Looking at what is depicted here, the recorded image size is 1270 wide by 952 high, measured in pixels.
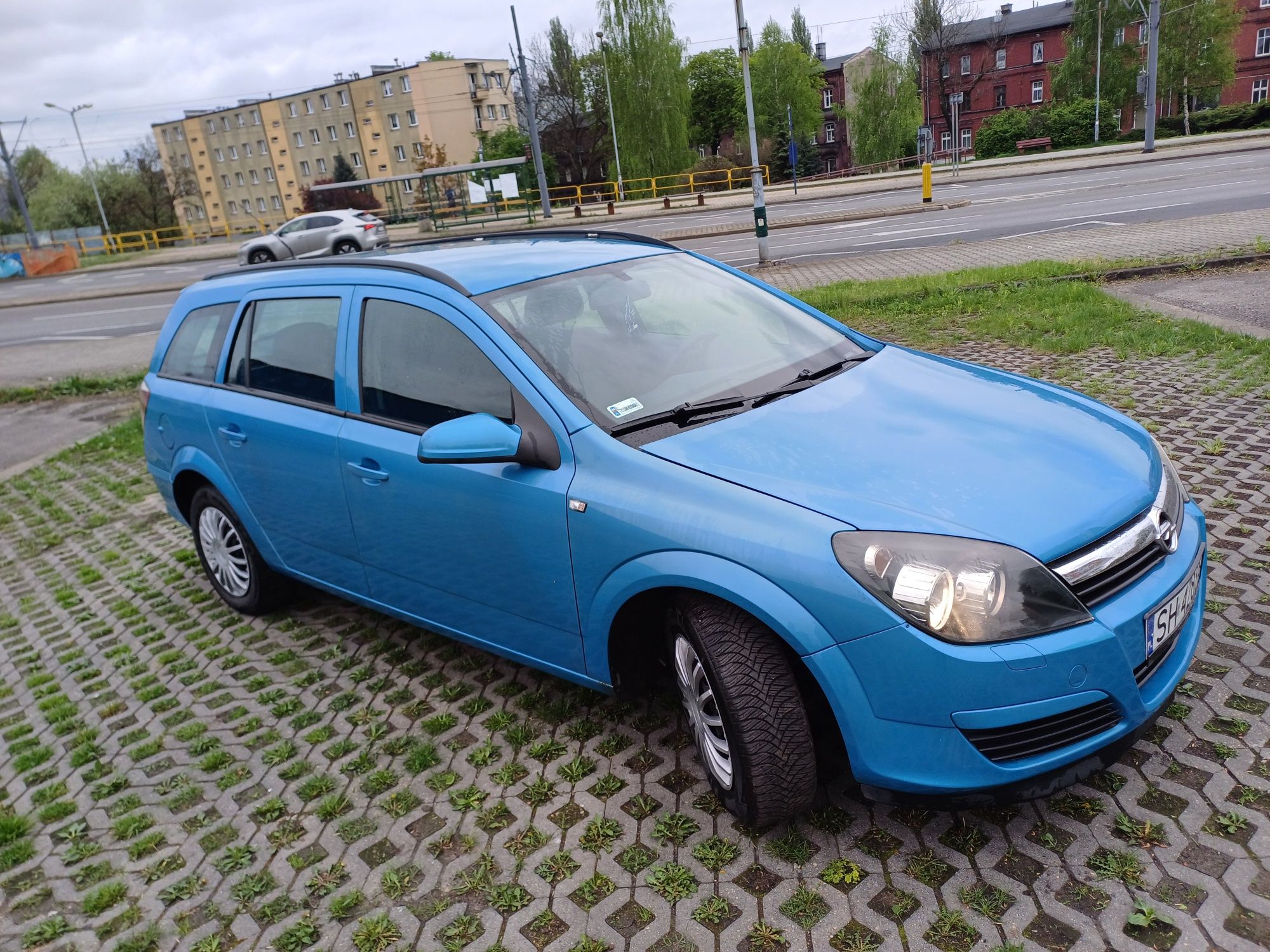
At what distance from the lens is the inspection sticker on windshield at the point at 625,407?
3.00 meters

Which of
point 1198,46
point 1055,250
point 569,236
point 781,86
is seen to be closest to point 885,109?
point 781,86

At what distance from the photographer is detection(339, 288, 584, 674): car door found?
3.03m

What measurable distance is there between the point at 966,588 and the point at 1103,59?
241 feet

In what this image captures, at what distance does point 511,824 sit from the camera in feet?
9.72

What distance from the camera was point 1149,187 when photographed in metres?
21.1

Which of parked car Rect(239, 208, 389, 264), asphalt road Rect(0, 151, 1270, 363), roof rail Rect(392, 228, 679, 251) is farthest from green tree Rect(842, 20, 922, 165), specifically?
roof rail Rect(392, 228, 679, 251)

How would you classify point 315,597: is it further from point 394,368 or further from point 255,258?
point 255,258

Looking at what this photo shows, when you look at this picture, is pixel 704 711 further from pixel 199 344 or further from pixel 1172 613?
pixel 199 344

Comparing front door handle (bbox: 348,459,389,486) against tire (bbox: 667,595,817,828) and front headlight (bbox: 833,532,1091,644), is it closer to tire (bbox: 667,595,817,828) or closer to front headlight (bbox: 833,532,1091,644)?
tire (bbox: 667,595,817,828)

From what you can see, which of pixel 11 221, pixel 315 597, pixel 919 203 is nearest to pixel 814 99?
pixel 919 203

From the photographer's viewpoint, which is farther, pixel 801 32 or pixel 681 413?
pixel 801 32

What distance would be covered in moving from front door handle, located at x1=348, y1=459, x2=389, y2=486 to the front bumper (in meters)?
1.88

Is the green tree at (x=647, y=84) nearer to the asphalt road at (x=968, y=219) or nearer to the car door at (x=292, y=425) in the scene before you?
the asphalt road at (x=968, y=219)

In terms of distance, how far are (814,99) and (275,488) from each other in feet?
248
